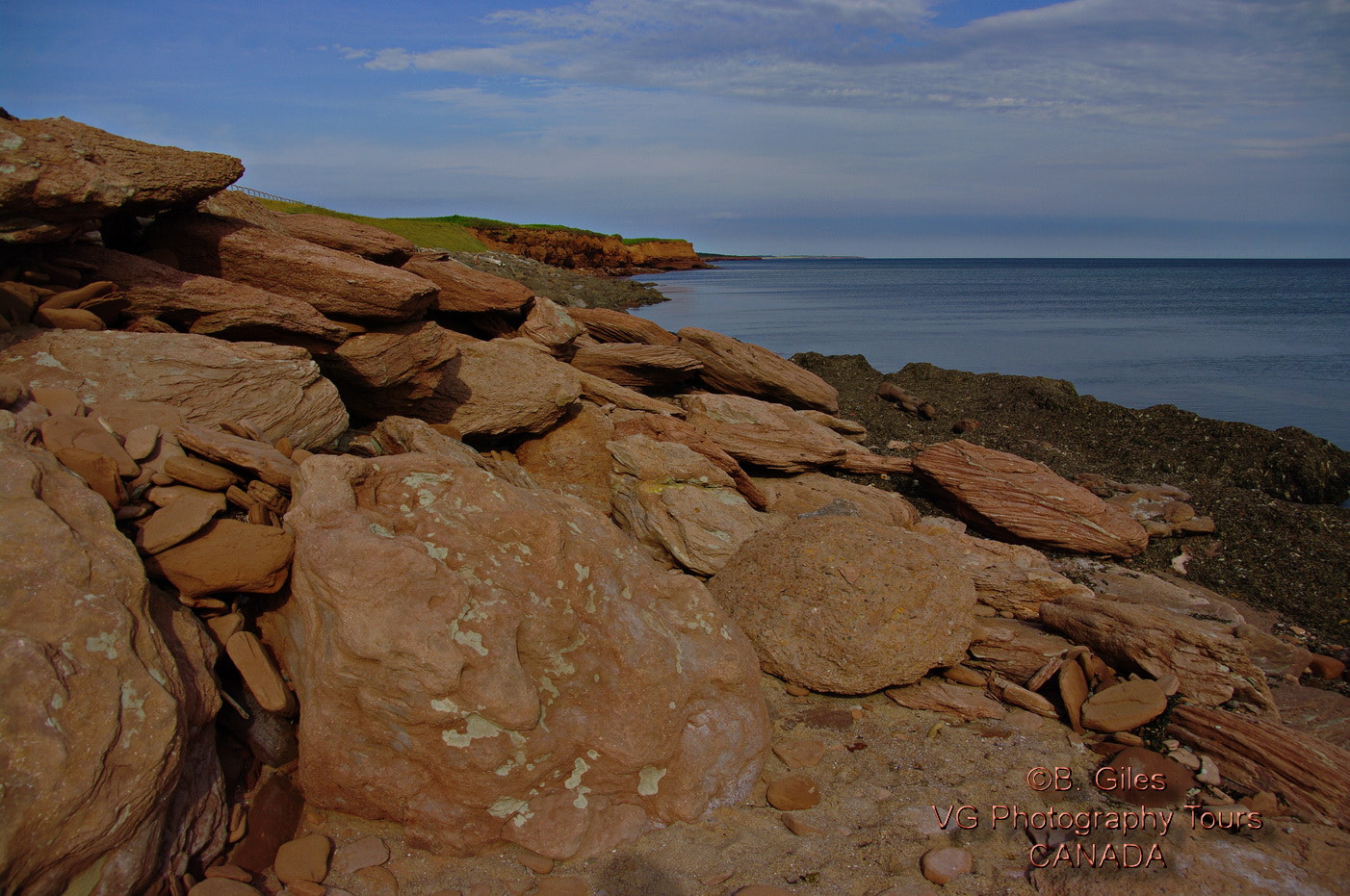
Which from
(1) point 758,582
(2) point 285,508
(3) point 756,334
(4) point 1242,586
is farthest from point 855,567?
(3) point 756,334

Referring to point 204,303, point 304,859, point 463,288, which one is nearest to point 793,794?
point 304,859

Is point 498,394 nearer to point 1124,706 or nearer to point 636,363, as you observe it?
point 636,363

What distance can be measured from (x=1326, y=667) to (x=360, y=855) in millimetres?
8605

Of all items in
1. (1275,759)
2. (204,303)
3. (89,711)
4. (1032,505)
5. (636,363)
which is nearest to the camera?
(89,711)

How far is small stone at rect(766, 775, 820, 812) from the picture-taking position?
15.6 ft

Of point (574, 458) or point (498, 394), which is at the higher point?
point (498, 394)

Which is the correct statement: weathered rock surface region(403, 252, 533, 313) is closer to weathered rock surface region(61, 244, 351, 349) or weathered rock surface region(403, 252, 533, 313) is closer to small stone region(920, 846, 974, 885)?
weathered rock surface region(61, 244, 351, 349)

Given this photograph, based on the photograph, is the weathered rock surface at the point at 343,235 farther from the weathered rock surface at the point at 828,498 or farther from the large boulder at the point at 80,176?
the weathered rock surface at the point at 828,498

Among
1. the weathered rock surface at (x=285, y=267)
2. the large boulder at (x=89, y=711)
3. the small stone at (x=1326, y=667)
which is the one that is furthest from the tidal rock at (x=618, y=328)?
the large boulder at (x=89, y=711)

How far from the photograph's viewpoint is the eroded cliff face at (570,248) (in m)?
67.2

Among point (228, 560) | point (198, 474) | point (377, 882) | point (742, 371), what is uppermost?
point (742, 371)

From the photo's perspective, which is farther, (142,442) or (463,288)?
(463,288)

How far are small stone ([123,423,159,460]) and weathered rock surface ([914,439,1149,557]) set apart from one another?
29.5 ft

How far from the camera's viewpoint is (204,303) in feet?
21.7
